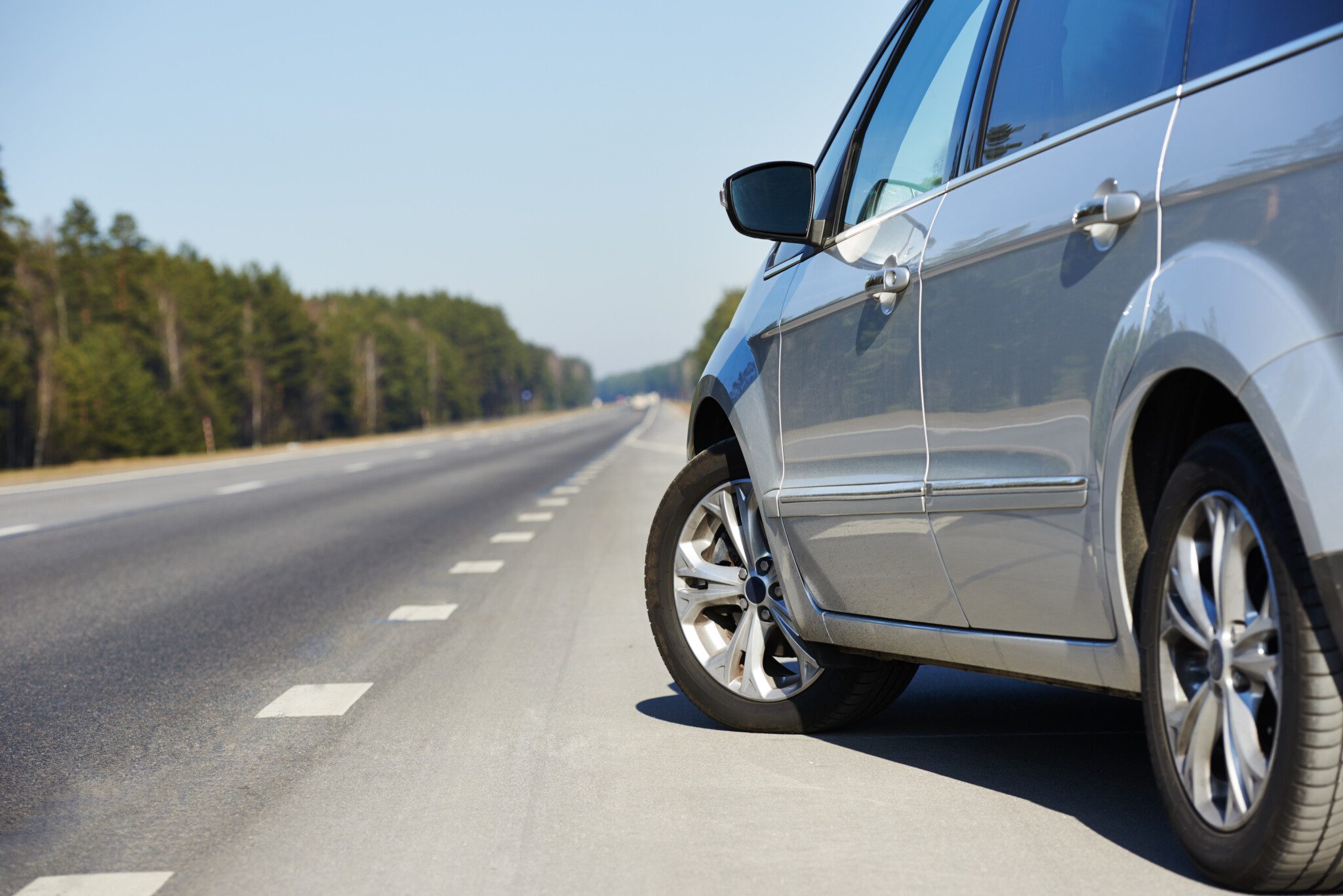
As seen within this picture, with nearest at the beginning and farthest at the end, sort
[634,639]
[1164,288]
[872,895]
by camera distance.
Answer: [1164,288] < [872,895] < [634,639]

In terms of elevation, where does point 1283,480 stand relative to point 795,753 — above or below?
above

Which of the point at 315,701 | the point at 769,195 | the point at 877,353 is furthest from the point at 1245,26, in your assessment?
the point at 315,701

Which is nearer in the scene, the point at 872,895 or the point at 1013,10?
the point at 872,895

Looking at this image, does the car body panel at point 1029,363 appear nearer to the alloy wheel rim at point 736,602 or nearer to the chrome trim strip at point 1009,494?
the chrome trim strip at point 1009,494

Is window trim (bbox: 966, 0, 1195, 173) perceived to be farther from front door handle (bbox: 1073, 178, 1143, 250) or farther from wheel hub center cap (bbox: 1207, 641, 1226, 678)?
wheel hub center cap (bbox: 1207, 641, 1226, 678)

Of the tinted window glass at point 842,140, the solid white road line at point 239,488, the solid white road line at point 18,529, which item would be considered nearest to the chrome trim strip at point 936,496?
the tinted window glass at point 842,140

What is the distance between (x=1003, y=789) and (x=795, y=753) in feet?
2.26

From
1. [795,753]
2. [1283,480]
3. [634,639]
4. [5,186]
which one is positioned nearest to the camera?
[1283,480]

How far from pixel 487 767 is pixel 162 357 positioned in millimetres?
91073

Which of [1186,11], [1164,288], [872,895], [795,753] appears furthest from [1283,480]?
[795,753]

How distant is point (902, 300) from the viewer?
11.0 feet

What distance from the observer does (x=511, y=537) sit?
458 inches

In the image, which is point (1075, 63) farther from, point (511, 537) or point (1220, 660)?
point (511, 537)

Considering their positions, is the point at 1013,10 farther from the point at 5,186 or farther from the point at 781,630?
the point at 5,186
